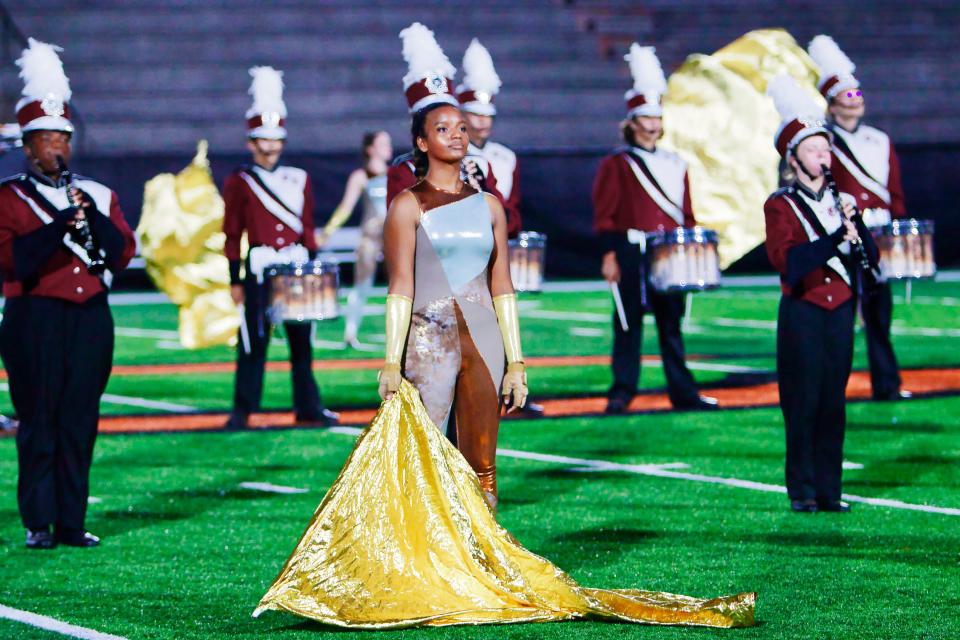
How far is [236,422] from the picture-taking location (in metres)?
11.1

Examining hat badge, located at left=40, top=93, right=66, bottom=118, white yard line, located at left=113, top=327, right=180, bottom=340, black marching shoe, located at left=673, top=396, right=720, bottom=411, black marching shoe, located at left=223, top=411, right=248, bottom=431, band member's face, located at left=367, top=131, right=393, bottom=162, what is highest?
band member's face, located at left=367, top=131, right=393, bottom=162

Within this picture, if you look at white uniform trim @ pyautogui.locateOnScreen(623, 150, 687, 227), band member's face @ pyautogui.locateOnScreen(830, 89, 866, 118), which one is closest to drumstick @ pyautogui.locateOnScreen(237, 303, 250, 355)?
white uniform trim @ pyautogui.locateOnScreen(623, 150, 687, 227)

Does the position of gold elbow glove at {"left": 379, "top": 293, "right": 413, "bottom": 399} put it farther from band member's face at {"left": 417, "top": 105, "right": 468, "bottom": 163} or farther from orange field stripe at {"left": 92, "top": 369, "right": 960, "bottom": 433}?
orange field stripe at {"left": 92, "top": 369, "right": 960, "bottom": 433}

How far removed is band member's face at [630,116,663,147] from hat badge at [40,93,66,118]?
471 centimetres

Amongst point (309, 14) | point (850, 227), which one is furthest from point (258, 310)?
point (309, 14)

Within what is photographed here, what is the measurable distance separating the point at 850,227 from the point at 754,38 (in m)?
8.71

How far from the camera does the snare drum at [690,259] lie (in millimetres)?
10555

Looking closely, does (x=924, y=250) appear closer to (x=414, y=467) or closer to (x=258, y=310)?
(x=258, y=310)

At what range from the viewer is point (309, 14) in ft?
80.4

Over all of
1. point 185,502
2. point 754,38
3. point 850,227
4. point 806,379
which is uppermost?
point 754,38

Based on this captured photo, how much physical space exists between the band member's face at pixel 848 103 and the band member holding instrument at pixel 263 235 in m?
3.25

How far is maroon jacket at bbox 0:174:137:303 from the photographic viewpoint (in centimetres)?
740

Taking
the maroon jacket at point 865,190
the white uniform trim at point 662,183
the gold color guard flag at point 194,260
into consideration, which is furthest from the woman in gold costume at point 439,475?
the gold color guard flag at point 194,260

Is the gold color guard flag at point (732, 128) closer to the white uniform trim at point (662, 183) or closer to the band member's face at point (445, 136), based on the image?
the white uniform trim at point (662, 183)
